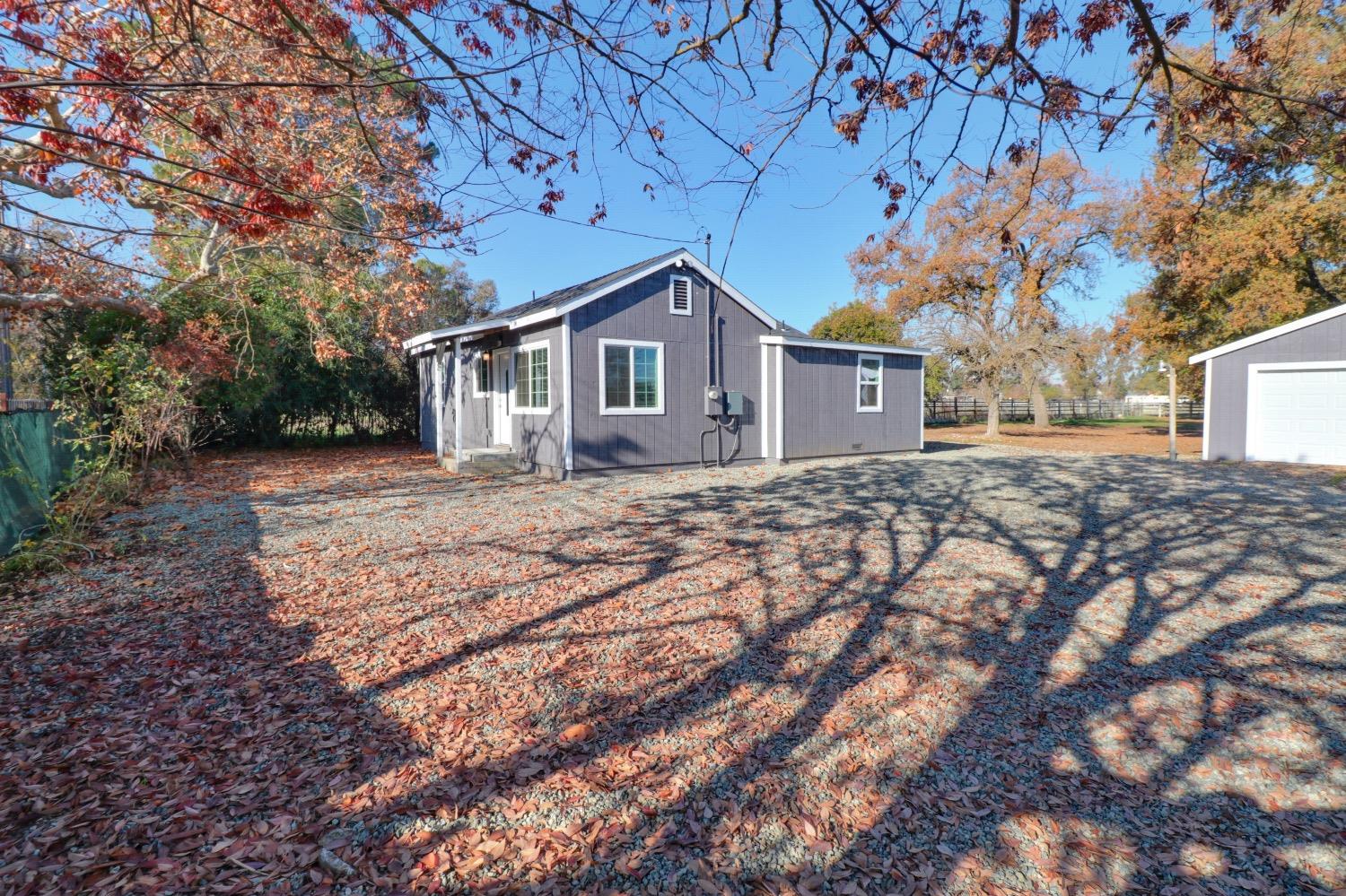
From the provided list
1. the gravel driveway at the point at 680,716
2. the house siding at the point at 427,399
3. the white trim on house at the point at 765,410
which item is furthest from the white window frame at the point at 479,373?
the gravel driveway at the point at 680,716

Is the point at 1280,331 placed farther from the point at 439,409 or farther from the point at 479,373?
the point at 439,409

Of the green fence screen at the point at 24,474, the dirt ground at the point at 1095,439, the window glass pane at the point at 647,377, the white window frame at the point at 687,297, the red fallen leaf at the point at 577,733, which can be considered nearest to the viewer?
the red fallen leaf at the point at 577,733

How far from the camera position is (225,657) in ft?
10.9

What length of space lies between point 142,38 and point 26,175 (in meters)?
3.48

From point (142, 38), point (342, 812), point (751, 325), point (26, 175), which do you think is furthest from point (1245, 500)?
point (26, 175)

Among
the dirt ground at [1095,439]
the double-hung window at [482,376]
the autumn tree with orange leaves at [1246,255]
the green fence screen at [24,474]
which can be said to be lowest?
the dirt ground at [1095,439]

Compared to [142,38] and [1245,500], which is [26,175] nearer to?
[142,38]

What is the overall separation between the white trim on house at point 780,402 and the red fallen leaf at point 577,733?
32.9 ft

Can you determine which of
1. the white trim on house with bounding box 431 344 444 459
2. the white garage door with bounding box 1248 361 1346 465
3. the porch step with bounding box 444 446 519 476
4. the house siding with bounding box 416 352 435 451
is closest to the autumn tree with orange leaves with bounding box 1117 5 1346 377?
the white garage door with bounding box 1248 361 1346 465

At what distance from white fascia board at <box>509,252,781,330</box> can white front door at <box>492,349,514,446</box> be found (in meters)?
1.17

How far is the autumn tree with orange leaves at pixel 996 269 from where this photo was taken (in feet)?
69.2

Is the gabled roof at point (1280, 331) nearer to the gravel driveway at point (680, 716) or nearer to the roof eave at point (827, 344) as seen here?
the roof eave at point (827, 344)

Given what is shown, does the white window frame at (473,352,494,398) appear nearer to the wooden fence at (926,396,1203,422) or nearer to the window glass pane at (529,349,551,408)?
the window glass pane at (529,349,551,408)

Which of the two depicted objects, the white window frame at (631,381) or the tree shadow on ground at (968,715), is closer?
the tree shadow on ground at (968,715)
